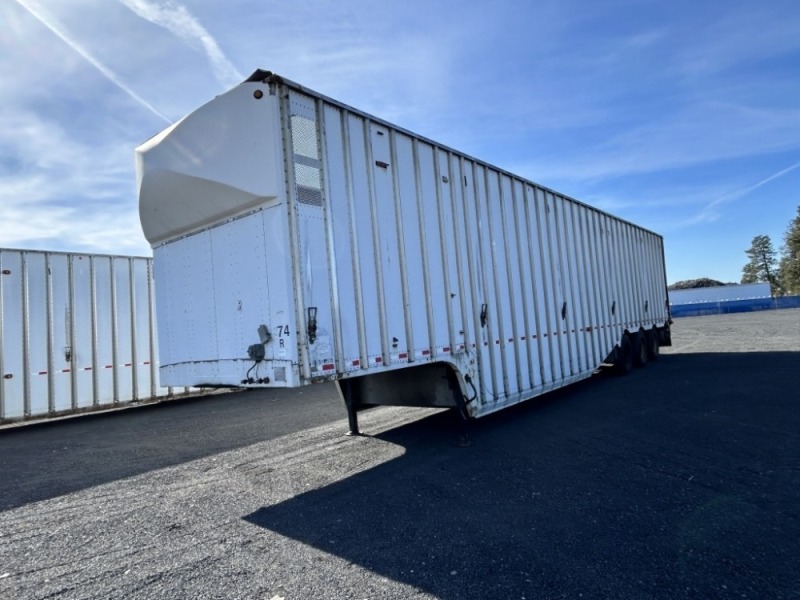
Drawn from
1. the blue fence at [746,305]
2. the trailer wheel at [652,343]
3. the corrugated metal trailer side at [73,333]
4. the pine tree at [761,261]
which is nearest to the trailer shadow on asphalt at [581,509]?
the trailer wheel at [652,343]

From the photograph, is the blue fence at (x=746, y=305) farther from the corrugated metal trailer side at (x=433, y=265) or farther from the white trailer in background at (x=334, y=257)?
the white trailer in background at (x=334, y=257)

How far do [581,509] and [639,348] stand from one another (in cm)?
1022

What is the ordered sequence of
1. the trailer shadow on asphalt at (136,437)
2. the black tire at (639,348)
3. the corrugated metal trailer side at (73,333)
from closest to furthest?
1. the trailer shadow on asphalt at (136,437)
2. the corrugated metal trailer side at (73,333)
3. the black tire at (639,348)

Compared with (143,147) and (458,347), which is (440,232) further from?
(143,147)

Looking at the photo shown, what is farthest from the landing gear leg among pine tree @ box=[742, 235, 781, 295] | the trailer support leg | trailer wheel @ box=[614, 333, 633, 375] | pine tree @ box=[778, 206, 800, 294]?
pine tree @ box=[742, 235, 781, 295]

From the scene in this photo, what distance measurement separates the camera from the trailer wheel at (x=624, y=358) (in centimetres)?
1159

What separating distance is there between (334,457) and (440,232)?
10.3 ft

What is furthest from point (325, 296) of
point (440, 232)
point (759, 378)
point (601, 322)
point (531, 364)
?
point (759, 378)

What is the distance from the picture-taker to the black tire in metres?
12.7

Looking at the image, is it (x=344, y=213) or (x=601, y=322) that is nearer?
(x=344, y=213)

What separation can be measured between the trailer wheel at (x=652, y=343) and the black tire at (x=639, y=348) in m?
0.49

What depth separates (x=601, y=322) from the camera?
1052 cm

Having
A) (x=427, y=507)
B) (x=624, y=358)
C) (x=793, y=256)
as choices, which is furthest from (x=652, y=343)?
(x=793, y=256)

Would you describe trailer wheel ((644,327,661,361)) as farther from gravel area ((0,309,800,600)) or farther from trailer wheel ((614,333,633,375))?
gravel area ((0,309,800,600))
